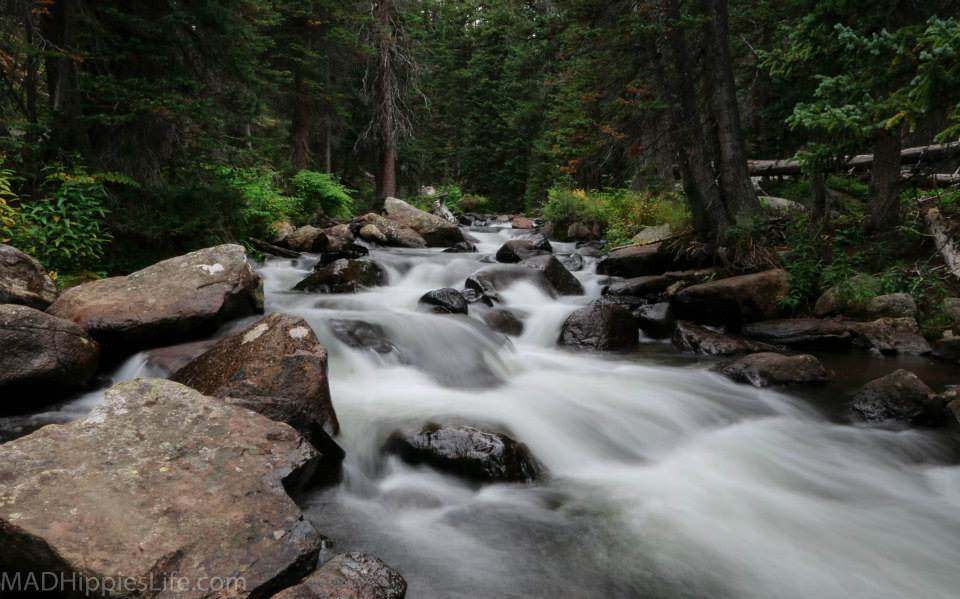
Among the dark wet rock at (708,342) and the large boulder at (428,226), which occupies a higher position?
the large boulder at (428,226)

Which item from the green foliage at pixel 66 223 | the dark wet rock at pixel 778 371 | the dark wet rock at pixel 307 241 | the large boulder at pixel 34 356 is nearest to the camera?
the large boulder at pixel 34 356

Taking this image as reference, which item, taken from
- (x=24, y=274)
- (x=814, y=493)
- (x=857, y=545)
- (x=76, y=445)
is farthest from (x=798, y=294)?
(x=24, y=274)

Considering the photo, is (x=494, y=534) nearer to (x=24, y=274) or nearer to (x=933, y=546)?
(x=933, y=546)

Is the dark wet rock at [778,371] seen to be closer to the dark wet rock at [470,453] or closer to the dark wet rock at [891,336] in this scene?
the dark wet rock at [891,336]

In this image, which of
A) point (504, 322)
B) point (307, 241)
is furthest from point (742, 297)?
point (307, 241)

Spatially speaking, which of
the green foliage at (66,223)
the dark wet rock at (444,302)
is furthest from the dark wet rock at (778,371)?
the green foliage at (66,223)

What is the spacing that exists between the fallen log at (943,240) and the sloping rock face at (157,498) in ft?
31.6

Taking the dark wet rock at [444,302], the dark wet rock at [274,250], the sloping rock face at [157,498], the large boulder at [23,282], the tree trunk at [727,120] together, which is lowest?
the sloping rock face at [157,498]

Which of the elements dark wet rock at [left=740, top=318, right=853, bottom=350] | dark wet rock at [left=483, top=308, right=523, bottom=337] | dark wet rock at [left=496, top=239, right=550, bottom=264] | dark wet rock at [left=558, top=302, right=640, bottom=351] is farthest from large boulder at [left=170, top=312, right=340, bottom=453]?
dark wet rock at [left=496, top=239, right=550, bottom=264]

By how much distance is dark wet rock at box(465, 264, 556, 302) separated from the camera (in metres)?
10.9

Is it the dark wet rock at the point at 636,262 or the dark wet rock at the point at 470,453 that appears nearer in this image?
the dark wet rock at the point at 470,453

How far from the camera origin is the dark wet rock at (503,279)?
35.9 ft

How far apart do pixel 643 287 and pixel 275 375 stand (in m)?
8.09

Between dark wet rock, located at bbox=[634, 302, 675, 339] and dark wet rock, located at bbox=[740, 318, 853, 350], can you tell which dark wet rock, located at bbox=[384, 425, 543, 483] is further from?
dark wet rock, located at bbox=[740, 318, 853, 350]
